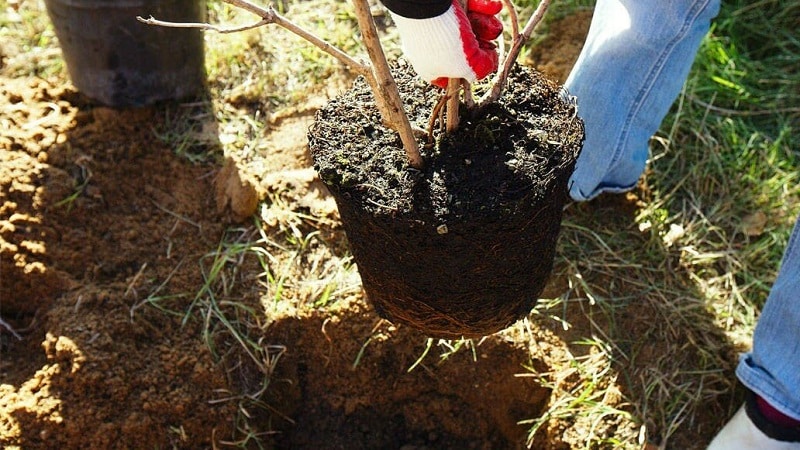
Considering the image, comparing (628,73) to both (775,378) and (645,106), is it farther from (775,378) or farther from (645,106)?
(775,378)

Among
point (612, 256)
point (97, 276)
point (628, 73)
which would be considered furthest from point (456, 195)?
point (97, 276)

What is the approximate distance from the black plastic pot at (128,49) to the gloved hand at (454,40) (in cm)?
119

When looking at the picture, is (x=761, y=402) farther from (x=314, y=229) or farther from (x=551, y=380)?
(x=314, y=229)

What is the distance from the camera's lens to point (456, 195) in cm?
131

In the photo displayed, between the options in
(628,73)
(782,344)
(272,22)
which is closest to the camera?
(272,22)

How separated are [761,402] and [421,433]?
0.79 metres

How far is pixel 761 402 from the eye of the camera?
1781 millimetres

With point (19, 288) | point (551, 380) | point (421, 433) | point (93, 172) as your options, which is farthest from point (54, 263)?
point (551, 380)

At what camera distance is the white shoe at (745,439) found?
175 cm

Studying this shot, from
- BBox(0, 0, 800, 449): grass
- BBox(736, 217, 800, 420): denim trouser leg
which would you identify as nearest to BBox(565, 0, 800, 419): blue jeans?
BBox(736, 217, 800, 420): denim trouser leg

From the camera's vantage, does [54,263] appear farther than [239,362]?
Yes

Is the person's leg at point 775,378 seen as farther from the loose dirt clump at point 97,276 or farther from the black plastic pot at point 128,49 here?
the black plastic pot at point 128,49

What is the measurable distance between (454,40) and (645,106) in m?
0.89

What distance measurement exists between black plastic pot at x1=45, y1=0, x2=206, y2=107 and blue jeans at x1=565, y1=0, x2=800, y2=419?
110 cm
